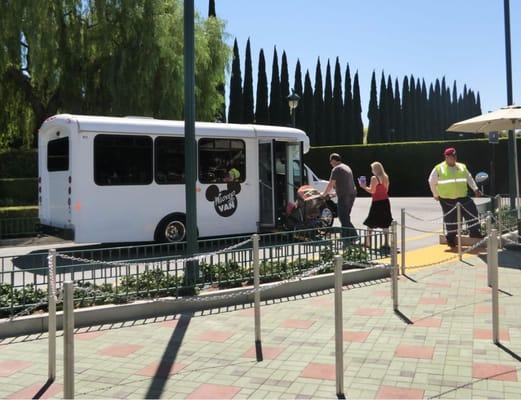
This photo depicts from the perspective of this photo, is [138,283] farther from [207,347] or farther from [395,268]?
[395,268]

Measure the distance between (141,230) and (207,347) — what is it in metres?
6.56

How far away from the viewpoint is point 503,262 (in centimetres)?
941

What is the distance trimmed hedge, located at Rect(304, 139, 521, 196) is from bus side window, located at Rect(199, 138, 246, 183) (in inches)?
791

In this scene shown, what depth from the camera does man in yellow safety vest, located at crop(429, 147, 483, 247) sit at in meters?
10.6

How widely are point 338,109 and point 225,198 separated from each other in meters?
45.0

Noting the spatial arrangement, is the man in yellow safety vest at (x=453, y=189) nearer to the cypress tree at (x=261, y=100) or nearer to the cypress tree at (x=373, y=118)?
the cypress tree at (x=261, y=100)

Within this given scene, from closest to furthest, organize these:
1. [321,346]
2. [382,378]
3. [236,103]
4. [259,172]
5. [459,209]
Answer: [382,378]
[321,346]
[459,209]
[259,172]
[236,103]

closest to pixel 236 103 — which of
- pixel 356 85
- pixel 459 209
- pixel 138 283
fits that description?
pixel 356 85

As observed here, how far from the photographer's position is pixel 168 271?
6867 millimetres

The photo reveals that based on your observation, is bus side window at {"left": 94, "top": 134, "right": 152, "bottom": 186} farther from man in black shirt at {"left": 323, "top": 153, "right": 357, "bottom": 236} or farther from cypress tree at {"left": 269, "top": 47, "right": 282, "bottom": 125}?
cypress tree at {"left": 269, "top": 47, "right": 282, "bottom": 125}

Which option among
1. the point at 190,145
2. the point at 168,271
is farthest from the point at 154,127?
the point at 168,271

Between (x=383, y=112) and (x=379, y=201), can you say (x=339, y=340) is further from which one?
(x=383, y=112)

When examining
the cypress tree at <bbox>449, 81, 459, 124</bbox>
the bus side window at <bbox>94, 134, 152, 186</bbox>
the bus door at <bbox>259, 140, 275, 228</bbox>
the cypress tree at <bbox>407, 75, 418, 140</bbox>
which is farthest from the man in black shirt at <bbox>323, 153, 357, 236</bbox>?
the cypress tree at <bbox>449, 81, 459, 124</bbox>

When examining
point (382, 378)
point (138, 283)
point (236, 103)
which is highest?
point (236, 103)
